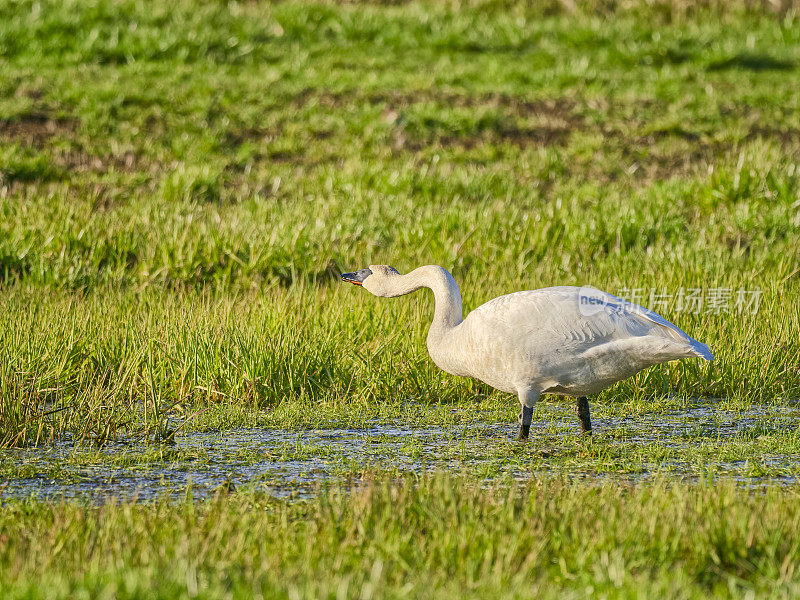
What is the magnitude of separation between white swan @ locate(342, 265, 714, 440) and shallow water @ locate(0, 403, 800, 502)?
365 mm

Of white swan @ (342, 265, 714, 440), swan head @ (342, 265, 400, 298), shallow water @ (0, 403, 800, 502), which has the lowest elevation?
shallow water @ (0, 403, 800, 502)

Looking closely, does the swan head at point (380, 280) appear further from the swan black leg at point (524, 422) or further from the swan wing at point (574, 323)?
the swan black leg at point (524, 422)

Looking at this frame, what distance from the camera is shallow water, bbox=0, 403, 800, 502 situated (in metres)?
5.02

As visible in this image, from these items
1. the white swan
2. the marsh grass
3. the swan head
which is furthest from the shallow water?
the swan head

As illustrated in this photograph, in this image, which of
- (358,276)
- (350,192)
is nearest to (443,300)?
(358,276)

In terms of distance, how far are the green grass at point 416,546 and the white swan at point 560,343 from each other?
93 centimetres

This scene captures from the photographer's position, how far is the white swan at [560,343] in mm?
5414

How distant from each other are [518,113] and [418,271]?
994cm

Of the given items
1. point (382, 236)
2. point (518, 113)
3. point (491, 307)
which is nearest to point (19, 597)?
point (491, 307)

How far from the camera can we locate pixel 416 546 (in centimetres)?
402

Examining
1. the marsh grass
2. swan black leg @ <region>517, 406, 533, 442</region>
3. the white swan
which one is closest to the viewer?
the white swan

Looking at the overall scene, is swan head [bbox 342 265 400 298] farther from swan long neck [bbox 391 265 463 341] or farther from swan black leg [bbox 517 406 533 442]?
swan black leg [bbox 517 406 533 442]

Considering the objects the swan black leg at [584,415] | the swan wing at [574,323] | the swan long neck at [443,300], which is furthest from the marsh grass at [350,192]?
the swan wing at [574,323]

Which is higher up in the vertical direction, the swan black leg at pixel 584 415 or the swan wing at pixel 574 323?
the swan wing at pixel 574 323
